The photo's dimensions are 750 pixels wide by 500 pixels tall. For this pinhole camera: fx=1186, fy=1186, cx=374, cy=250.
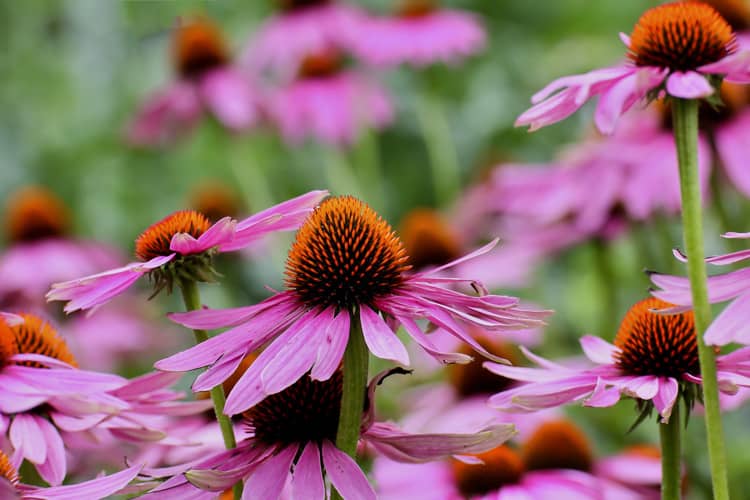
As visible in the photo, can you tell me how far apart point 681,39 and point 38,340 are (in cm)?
43

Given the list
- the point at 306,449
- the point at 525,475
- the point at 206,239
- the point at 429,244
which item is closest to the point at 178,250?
the point at 206,239

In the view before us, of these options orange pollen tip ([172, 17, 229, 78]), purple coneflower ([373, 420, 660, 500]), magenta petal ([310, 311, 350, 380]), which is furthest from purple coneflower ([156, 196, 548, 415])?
orange pollen tip ([172, 17, 229, 78])

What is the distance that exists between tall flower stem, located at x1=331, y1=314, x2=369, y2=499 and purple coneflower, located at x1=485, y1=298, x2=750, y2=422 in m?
0.08

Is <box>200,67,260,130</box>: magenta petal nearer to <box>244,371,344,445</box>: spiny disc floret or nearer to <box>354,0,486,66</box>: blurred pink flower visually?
<box>354,0,486,66</box>: blurred pink flower

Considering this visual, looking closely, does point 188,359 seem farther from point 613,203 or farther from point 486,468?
point 613,203

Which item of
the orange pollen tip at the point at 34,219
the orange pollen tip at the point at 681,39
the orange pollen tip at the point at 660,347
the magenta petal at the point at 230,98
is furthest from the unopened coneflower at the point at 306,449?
the orange pollen tip at the point at 34,219

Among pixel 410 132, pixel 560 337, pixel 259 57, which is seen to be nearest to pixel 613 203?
pixel 560 337

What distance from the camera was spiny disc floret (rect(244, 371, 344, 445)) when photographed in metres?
0.60

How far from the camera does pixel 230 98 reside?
1852 millimetres

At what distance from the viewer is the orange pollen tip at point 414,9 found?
2039 millimetres

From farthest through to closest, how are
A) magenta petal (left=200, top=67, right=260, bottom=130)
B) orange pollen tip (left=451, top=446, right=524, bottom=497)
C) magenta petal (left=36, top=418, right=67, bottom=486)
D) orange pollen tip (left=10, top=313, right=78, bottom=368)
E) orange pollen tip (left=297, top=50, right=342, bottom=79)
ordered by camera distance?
orange pollen tip (left=297, top=50, right=342, bottom=79)
magenta petal (left=200, top=67, right=260, bottom=130)
orange pollen tip (left=451, top=446, right=524, bottom=497)
orange pollen tip (left=10, top=313, right=78, bottom=368)
magenta petal (left=36, top=418, right=67, bottom=486)

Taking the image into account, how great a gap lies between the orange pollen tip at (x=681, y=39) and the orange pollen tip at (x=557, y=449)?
14.0 inches

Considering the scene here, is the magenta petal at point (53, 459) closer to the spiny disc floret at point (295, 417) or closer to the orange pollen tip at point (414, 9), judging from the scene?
the spiny disc floret at point (295, 417)

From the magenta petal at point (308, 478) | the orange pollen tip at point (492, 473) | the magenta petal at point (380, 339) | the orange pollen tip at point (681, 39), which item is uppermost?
the orange pollen tip at point (681, 39)
